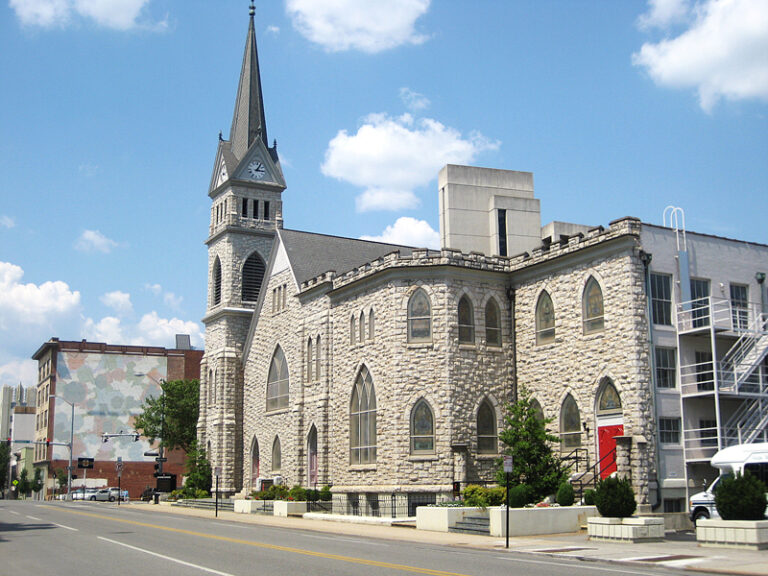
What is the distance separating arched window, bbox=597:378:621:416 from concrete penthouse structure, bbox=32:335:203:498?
68.2 m

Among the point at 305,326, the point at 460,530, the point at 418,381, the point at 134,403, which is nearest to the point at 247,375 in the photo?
the point at 305,326

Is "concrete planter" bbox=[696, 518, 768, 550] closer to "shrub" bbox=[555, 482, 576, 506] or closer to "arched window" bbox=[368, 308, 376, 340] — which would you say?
"shrub" bbox=[555, 482, 576, 506]

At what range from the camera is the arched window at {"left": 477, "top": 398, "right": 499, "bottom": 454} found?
1355 inches

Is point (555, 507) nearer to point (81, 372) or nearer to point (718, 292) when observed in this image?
point (718, 292)

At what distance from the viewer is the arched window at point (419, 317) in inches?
1379

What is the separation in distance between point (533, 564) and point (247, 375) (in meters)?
38.2

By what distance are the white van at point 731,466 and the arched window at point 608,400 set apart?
357 centimetres

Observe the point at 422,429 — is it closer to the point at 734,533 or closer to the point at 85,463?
the point at 734,533

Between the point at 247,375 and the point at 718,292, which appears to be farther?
the point at 247,375

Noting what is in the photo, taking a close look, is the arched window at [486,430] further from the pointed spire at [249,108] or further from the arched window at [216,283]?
the pointed spire at [249,108]

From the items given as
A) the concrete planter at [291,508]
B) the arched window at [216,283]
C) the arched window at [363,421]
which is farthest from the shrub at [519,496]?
the arched window at [216,283]

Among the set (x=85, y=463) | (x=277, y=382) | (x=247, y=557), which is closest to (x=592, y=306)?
(x=247, y=557)

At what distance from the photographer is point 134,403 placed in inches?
3691

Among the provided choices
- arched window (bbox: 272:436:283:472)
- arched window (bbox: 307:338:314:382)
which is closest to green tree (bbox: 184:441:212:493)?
arched window (bbox: 272:436:283:472)
